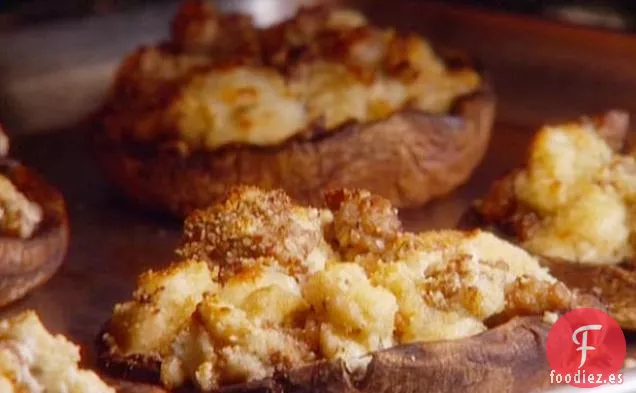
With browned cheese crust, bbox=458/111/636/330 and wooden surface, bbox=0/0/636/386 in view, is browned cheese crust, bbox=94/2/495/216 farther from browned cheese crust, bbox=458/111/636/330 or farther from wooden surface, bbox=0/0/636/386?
browned cheese crust, bbox=458/111/636/330

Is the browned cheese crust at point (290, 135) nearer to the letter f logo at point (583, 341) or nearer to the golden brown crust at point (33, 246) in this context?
the golden brown crust at point (33, 246)

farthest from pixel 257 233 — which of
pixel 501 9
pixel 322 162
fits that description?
pixel 501 9

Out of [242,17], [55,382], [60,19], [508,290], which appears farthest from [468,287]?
[60,19]

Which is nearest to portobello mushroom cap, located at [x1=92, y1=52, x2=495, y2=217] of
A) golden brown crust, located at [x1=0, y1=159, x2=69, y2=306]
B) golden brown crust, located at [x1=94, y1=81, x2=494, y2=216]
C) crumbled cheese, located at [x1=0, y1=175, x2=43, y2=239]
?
golden brown crust, located at [x1=94, y1=81, x2=494, y2=216]

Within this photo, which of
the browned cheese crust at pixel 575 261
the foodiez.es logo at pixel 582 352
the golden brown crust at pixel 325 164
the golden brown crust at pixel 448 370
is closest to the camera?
the golden brown crust at pixel 448 370

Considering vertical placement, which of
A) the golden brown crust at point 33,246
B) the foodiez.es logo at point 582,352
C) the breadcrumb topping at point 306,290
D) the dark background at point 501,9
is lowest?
the golden brown crust at point 33,246

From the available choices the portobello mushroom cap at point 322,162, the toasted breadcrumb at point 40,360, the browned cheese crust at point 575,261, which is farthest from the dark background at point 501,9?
the toasted breadcrumb at point 40,360
